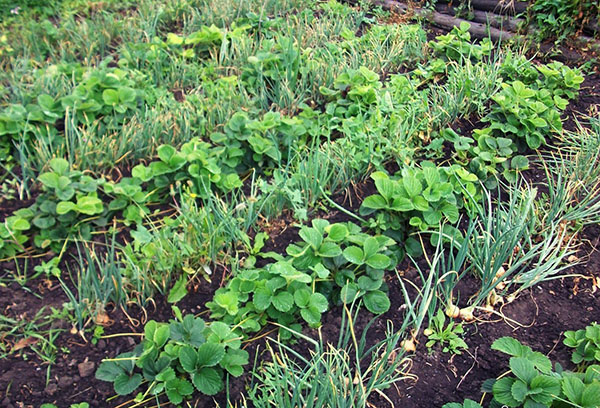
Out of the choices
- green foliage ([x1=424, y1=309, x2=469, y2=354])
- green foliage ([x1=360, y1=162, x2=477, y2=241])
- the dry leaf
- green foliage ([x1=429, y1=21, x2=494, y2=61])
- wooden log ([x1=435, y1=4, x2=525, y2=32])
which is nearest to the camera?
green foliage ([x1=424, y1=309, x2=469, y2=354])

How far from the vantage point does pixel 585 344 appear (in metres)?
2.00

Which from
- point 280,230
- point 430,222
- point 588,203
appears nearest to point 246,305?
point 280,230

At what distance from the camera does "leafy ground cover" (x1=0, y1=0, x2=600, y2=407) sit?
2027 mm

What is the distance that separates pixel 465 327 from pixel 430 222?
511 mm

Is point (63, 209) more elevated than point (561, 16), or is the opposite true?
point (561, 16)

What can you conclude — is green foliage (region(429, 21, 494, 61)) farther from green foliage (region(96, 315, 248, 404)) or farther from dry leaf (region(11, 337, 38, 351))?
dry leaf (region(11, 337, 38, 351))

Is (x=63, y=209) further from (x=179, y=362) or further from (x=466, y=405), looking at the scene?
(x=466, y=405)

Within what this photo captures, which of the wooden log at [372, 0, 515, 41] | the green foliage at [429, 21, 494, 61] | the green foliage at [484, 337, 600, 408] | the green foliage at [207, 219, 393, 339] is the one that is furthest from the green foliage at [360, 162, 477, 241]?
the wooden log at [372, 0, 515, 41]

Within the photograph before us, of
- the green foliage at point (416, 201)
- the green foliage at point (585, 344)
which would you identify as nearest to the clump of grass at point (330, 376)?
the green foliage at point (416, 201)

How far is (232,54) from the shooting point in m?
4.12

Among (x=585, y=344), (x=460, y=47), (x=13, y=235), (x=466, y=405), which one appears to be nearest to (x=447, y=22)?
(x=460, y=47)

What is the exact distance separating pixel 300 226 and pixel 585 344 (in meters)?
1.30

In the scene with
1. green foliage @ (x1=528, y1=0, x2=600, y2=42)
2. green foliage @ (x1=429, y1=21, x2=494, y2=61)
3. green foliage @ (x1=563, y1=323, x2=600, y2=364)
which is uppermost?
green foliage @ (x1=528, y1=0, x2=600, y2=42)

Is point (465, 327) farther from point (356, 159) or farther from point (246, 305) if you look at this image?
point (356, 159)
